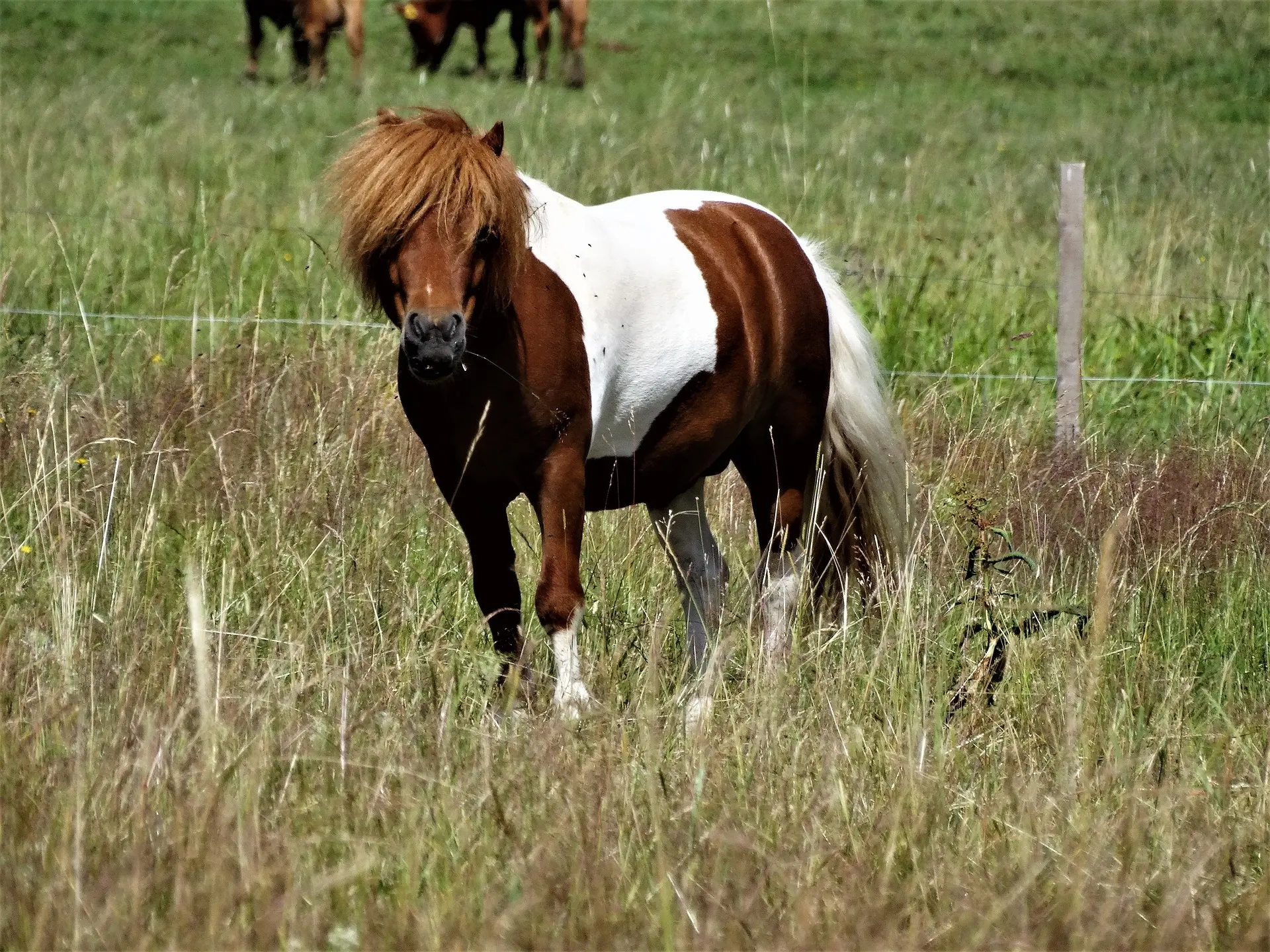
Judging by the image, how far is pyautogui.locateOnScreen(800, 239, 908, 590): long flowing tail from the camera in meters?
4.64

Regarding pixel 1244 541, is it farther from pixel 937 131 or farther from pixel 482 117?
pixel 937 131

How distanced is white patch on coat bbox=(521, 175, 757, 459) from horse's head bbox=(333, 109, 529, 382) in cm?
22

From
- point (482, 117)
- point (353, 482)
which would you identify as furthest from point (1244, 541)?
point (482, 117)

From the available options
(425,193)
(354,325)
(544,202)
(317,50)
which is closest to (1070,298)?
(354,325)

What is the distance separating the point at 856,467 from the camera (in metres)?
4.66

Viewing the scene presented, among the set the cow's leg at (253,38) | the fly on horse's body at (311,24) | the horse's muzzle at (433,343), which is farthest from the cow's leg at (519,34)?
the horse's muzzle at (433,343)

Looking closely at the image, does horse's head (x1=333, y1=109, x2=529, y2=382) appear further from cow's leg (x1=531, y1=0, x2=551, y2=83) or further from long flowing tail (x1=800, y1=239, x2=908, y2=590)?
cow's leg (x1=531, y1=0, x2=551, y2=83)

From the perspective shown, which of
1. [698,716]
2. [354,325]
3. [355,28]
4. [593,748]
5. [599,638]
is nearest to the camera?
[593,748]

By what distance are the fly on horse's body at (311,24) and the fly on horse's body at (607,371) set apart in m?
12.6

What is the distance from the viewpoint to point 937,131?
44.7ft

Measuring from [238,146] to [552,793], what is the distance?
8.33 meters

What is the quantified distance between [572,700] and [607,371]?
32.0 inches

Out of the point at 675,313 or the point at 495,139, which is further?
the point at 675,313

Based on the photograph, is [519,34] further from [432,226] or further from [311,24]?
[432,226]
